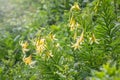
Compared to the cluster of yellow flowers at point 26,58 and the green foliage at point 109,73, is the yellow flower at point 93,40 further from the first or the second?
the green foliage at point 109,73

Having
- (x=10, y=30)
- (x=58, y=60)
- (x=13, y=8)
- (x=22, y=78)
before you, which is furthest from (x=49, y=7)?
(x=58, y=60)

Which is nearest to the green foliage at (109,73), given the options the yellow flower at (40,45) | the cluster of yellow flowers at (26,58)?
the yellow flower at (40,45)

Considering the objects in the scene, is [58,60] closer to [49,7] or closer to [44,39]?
[44,39]

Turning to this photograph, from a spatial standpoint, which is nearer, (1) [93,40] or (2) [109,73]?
(2) [109,73]

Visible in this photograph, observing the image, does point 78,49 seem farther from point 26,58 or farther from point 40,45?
point 26,58

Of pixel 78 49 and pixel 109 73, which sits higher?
pixel 109 73

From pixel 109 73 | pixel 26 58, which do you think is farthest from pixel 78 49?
pixel 109 73

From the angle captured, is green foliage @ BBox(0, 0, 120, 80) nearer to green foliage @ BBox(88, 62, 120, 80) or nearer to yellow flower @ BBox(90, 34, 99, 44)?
yellow flower @ BBox(90, 34, 99, 44)

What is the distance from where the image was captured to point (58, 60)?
12.7 feet

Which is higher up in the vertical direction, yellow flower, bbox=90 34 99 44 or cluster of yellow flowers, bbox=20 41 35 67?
yellow flower, bbox=90 34 99 44

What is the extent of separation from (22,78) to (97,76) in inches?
81.7

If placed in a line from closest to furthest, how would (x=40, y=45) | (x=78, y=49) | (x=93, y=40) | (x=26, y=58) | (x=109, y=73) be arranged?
1. (x=109, y=73)
2. (x=93, y=40)
3. (x=40, y=45)
4. (x=78, y=49)
5. (x=26, y=58)

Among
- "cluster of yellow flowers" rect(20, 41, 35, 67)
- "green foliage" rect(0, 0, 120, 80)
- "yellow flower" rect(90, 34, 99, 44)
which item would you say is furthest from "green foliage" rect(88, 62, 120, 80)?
"cluster of yellow flowers" rect(20, 41, 35, 67)

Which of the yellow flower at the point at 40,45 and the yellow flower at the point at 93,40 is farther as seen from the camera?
the yellow flower at the point at 40,45
